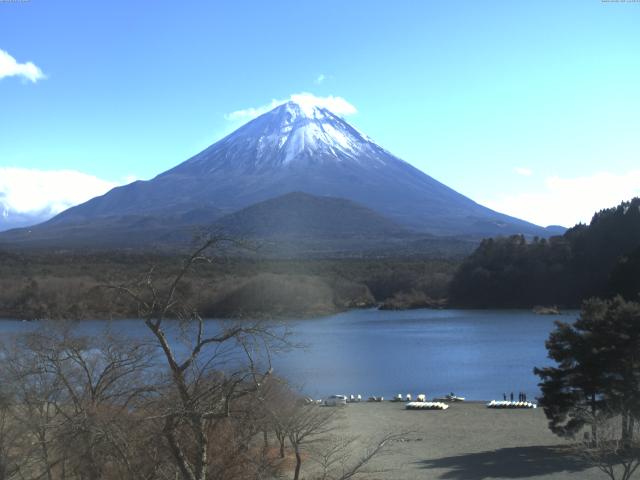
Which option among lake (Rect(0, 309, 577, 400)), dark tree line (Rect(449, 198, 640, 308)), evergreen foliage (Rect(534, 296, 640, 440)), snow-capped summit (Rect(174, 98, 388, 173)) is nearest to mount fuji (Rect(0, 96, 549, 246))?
snow-capped summit (Rect(174, 98, 388, 173))

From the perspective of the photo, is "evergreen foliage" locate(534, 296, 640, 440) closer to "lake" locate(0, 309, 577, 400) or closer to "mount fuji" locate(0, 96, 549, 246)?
"lake" locate(0, 309, 577, 400)

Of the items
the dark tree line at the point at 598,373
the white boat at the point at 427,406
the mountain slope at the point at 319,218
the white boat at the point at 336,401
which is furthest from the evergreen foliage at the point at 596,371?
the mountain slope at the point at 319,218

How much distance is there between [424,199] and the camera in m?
90.6

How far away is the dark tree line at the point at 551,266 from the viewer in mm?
39344

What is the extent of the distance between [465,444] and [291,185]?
75.3 metres

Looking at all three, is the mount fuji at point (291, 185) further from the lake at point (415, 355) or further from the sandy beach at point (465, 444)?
the sandy beach at point (465, 444)

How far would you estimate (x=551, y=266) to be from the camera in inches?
1593

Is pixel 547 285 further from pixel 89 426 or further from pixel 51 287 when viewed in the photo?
pixel 89 426

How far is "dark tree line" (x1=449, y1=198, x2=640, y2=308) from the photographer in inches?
1549

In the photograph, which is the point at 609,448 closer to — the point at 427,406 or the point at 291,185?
the point at 427,406

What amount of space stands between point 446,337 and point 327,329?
5.66 m

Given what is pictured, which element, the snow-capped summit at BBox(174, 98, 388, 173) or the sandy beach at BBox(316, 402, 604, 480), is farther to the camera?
the snow-capped summit at BBox(174, 98, 388, 173)

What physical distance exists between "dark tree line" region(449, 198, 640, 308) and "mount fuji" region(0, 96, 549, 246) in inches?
1297

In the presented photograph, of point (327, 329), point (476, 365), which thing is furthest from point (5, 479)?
point (327, 329)
